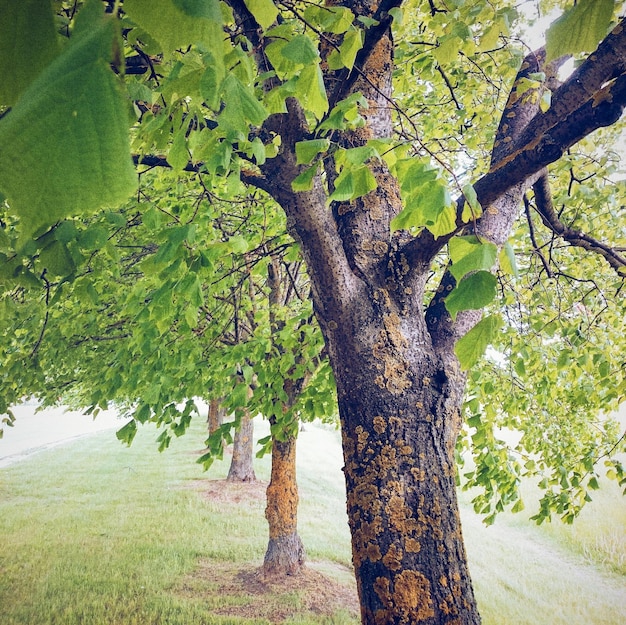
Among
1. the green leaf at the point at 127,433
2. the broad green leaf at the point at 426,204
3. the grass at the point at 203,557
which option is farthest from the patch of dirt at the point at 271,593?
the broad green leaf at the point at 426,204

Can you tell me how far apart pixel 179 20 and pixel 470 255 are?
967 millimetres

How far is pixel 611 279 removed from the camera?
215 inches

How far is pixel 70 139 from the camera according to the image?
1.15 ft

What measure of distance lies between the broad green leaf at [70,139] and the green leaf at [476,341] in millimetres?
1111

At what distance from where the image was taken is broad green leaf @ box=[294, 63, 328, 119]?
4.66 feet

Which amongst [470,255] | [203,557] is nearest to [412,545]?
[470,255]

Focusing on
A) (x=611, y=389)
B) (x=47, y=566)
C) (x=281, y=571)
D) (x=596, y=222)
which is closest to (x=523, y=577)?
(x=281, y=571)

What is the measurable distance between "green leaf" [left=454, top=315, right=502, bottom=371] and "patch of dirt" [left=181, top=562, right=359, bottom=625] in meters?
6.69

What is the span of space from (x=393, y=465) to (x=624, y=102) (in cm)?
168

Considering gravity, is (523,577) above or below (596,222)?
below

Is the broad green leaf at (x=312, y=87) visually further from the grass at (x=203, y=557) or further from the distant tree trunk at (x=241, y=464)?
the distant tree trunk at (x=241, y=464)

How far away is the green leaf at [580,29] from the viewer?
2.84 feet

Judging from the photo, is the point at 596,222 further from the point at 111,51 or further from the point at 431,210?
the point at 111,51

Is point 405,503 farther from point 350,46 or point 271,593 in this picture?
point 271,593
